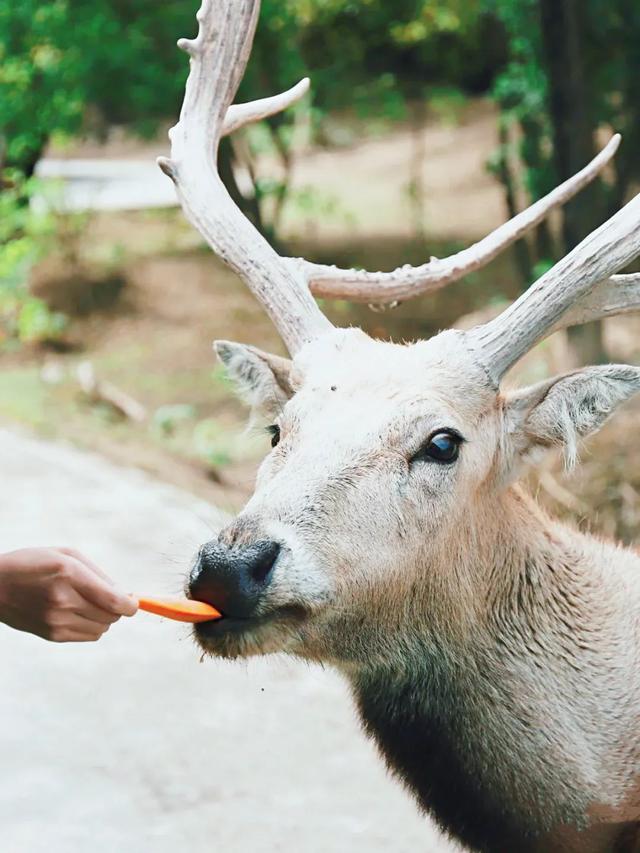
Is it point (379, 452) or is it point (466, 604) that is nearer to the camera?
point (379, 452)

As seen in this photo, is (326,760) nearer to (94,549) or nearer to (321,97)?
(94,549)

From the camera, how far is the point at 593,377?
10.3 feet

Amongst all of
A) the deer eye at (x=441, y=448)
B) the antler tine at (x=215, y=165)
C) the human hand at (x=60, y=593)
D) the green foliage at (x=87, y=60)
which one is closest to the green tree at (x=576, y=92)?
the green foliage at (x=87, y=60)

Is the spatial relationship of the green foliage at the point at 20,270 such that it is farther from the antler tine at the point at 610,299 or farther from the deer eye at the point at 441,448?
the deer eye at the point at 441,448

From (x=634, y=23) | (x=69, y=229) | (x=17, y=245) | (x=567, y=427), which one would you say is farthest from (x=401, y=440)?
(x=69, y=229)

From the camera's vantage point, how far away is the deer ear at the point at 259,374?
142 inches

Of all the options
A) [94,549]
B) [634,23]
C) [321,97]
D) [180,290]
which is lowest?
[180,290]

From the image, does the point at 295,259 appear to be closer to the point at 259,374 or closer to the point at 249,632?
the point at 259,374

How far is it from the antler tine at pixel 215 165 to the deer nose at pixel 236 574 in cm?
102

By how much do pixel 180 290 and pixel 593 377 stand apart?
997cm

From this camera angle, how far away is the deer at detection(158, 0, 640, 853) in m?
2.93

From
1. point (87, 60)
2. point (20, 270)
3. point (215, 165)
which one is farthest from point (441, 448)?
point (20, 270)

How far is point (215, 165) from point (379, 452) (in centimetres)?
140

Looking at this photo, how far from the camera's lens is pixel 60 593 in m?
2.48
